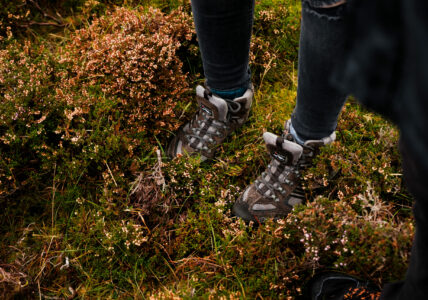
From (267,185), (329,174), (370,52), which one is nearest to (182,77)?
(267,185)

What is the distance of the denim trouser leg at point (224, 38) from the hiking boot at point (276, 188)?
49 cm

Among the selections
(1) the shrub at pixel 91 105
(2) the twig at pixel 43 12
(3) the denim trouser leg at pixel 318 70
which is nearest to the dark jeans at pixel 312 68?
(3) the denim trouser leg at pixel 318 70

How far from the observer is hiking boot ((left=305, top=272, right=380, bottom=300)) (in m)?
1.47

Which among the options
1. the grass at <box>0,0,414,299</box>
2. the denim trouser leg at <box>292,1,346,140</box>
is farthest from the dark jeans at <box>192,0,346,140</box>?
the grass at <box>0,0,414,299</box>

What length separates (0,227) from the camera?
2.27 m

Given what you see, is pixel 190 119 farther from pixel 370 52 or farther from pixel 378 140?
pixel 370 52

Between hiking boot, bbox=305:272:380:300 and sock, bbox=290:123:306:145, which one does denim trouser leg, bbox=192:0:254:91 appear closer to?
sock, bbox=290:123:306:145

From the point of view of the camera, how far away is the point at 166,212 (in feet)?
7.09

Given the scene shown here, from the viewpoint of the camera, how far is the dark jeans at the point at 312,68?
0.85 metres

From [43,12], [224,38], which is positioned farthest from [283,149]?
→ [43,12]

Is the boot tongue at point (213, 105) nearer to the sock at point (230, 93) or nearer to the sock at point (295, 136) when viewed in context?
the sock at point (230, 93)

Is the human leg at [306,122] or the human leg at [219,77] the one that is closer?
the human leg at [306,122]

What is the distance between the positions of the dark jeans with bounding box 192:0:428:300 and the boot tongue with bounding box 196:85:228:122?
85 mm

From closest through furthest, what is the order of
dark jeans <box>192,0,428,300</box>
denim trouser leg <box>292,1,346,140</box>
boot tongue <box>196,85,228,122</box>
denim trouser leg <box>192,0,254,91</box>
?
dark jeans <box>192,0,428,300</box> → denim trouser leg <box>292,1,346,140</box> → denim trouser leg <box>192,0,254,91</box> → boot tongue <box>196,85,228,122</box>
